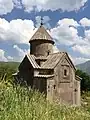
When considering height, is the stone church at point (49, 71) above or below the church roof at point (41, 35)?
A: below

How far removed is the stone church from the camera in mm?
33159

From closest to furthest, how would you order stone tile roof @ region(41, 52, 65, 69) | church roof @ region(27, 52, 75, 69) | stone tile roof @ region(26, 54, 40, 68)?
stone tile roof @ region(41, 52, 65, 69) < church roof @ region(27, 52, 75, 69) < stone tile roof @ region(26, 54, 40, 68)

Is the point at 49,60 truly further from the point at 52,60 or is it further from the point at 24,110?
the point at 24,110

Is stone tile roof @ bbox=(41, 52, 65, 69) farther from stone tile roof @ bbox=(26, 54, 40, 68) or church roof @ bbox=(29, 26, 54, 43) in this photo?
church roof @ bbox=(29, 26, 54, 43)

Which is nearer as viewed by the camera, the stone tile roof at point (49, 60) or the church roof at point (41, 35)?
the stone tile roof at point (49, 60)

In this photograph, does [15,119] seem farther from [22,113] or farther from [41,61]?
[41,61]

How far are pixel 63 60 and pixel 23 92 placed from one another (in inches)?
1050

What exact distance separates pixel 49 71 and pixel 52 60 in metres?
1.81

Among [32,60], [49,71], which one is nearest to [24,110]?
[49,71]

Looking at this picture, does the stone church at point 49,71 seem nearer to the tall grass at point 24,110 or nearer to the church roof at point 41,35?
the church roof at point 41,35

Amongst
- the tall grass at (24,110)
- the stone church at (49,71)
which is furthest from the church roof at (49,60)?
the tall grass at (24,110)

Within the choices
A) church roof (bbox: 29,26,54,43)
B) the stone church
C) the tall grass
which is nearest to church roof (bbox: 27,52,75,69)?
the stone church

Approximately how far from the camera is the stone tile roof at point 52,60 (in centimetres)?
3378

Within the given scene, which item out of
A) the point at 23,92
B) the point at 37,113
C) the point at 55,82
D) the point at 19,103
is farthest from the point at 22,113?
the point at 55,82
